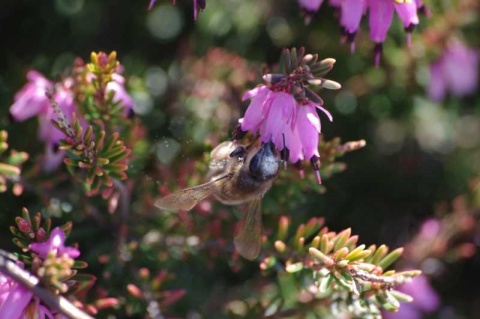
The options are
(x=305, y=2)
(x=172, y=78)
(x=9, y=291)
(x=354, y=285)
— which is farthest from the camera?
(x=172, y=78)

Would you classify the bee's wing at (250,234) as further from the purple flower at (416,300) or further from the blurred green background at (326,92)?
the purple flower at (416,300)

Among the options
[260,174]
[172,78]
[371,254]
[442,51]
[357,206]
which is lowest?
[371,254]

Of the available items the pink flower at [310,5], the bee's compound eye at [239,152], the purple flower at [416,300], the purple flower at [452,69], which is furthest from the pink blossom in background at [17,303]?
the purple flower at [452,69]

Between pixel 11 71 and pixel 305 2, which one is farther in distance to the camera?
pixel 11 71

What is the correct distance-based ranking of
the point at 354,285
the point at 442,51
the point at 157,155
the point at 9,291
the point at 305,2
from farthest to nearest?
the point at 442,51, the point at 157,155, the point at 305,2, the point at 354,285, the point at 9,291

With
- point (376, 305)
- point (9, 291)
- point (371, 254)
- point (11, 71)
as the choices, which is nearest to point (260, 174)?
point (371, 254)

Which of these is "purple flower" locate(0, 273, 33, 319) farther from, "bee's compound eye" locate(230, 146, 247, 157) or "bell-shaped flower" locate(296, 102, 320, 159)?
"bell-shaped flower" locate(296, 102, 320, 159)

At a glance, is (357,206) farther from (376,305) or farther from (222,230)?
(376,305)
